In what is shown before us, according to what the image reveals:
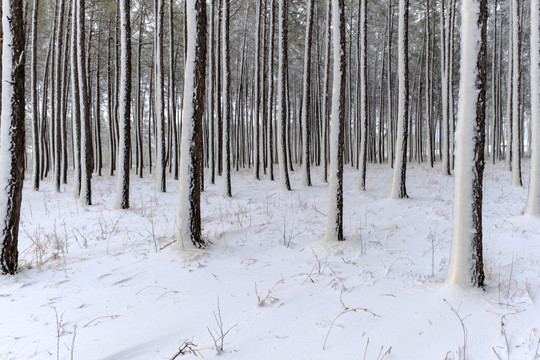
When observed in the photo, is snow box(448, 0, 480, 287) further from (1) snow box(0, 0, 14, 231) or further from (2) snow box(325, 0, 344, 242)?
(1) snow box(0, 0, 14, 231)

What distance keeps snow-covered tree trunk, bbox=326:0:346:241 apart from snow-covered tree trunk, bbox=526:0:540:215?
406cm

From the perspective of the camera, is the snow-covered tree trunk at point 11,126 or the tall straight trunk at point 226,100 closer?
the snow-covered tree trunk at point 11,126

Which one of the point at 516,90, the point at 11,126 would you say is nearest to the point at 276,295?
the point at 11,126

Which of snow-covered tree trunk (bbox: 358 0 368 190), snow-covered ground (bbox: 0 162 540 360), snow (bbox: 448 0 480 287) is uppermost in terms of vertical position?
Answer: snow-covered tree trunk (bbox: 358 0 368 190)

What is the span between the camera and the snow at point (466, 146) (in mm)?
2971

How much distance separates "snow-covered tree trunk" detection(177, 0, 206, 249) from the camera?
15.1ft

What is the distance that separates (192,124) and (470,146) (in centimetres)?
379

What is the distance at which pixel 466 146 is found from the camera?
302 cm

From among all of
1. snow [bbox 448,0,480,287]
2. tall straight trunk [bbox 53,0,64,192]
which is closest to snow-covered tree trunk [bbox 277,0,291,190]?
snow [bbox 448,0,480,287]

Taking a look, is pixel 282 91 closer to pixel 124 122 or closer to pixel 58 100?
pixel 124 122

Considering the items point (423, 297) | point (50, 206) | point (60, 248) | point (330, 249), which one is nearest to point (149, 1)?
point (50, 206)

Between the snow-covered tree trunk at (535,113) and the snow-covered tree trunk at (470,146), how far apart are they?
396 centimetres

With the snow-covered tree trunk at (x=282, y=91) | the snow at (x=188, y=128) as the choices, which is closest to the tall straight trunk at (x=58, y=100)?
the snow-covered tree trunk at (x=282, y=91)

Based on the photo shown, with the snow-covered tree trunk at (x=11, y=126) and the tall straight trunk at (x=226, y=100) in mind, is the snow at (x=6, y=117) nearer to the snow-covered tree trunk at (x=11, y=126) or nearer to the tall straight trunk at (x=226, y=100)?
the snow-covered tree trunk at (x=11, y=126)
